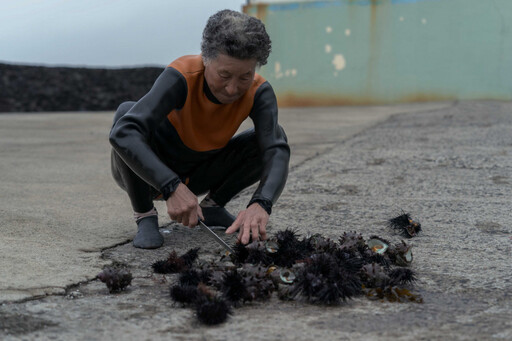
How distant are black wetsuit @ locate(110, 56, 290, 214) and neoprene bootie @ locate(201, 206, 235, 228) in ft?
0.13

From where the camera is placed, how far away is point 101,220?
2.93 meters

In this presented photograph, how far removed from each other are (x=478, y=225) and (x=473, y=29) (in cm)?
907

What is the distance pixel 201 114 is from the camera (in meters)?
2.43

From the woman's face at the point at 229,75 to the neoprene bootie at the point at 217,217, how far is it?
644 mm

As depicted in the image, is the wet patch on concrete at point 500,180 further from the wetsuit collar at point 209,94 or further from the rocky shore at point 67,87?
the rocky shore at point 67,87

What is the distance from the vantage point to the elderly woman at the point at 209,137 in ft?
7.14

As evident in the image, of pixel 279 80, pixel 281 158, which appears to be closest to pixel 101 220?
pixel 281 158

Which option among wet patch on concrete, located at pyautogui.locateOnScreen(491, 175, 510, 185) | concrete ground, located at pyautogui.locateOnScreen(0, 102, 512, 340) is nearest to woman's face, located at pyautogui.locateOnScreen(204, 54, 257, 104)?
concrete ground, located at pyautogui.locateOnScreen(0, 102, 512, 340)

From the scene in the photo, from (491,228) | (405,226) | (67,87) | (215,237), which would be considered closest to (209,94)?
(215,237)

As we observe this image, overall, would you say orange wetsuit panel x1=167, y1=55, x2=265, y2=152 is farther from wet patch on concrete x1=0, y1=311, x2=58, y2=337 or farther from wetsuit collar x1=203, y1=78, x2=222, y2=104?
Answer: wet patch on concrete x1=0, y1=311, x2=58, y2=337

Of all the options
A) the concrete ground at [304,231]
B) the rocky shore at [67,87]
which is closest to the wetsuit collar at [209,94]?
the concrete ground at [304,231]

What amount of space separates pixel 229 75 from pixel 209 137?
36cm

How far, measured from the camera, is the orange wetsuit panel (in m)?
2.36

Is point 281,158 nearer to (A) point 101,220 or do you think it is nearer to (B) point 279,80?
(A) point 101,220
